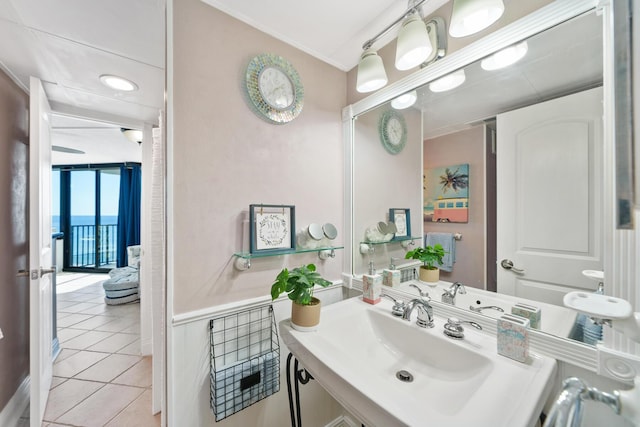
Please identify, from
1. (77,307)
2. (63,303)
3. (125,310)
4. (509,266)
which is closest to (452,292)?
(509,266)

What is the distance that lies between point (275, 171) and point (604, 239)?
1.35m

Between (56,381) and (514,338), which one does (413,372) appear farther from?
(56,381)

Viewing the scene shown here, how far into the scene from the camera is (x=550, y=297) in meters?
0.95

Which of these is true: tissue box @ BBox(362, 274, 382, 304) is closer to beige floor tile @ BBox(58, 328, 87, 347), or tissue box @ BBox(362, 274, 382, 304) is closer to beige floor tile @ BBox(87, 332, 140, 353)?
beige floor tile @ BBox(87, 332, 140, 353)

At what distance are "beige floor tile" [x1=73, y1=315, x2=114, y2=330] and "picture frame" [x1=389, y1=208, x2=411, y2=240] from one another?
3.53 m

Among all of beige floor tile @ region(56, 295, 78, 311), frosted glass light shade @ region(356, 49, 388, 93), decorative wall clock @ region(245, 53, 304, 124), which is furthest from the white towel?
beige floor tile @ region(56, 295, 78, 311)

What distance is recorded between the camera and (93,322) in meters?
2.96

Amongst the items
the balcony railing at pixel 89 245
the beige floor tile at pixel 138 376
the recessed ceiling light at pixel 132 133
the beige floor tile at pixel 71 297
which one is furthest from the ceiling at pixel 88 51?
the balcony railing at pixel 89 245

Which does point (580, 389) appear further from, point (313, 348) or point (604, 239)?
point (313, 348)

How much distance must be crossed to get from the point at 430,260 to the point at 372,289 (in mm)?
350

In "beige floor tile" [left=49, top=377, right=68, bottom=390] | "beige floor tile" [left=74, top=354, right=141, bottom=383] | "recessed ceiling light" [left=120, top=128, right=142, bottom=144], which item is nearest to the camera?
"beige floor tile" [left=49, top=377, right=68, bottom=390]

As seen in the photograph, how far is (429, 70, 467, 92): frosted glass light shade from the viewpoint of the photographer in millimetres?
1171

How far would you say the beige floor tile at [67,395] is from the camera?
1.70 meters

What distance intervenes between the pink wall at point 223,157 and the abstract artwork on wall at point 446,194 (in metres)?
0.66
